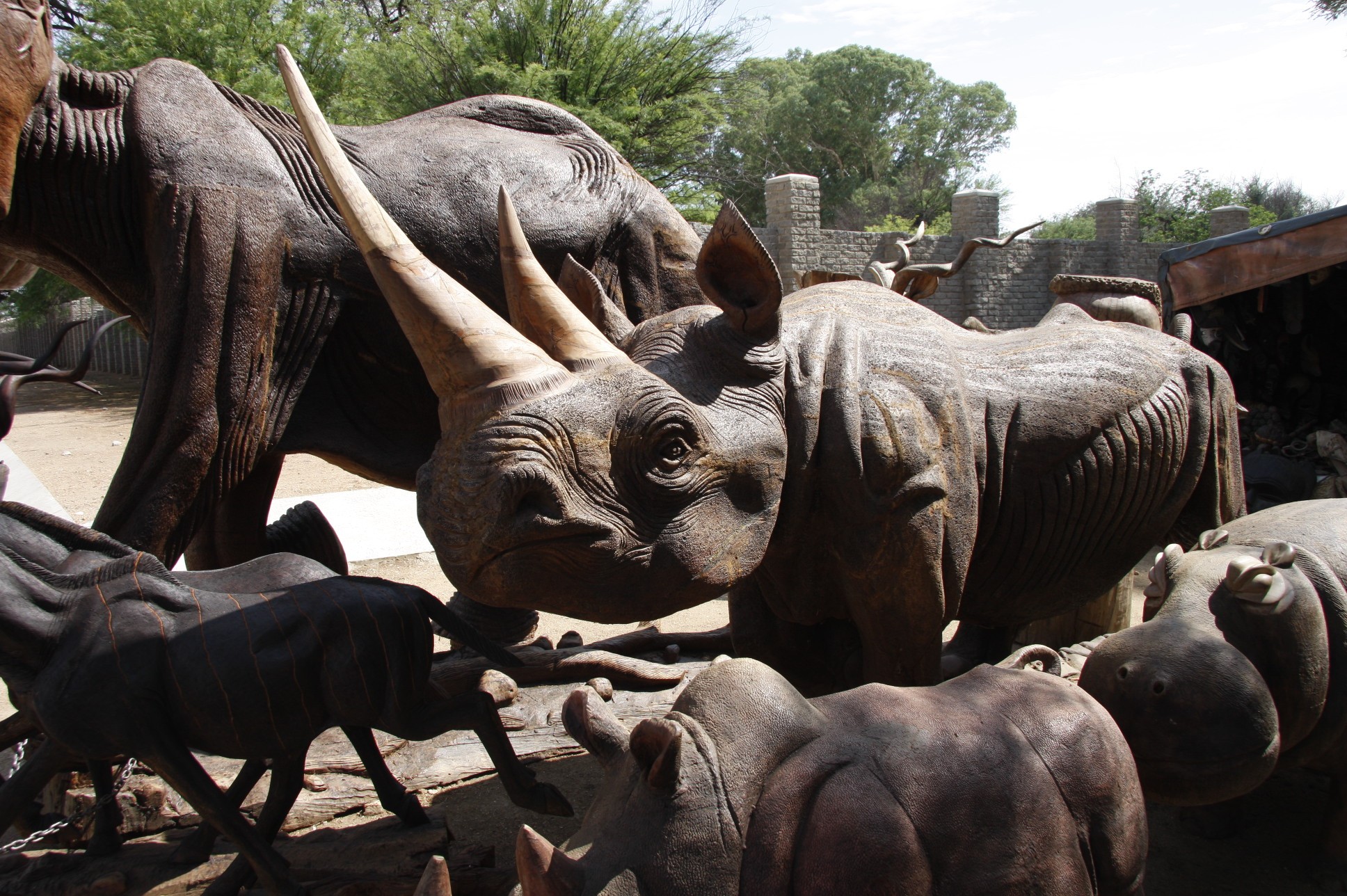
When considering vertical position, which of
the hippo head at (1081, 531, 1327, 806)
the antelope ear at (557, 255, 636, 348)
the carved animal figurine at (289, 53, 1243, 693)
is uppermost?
the antelope ear at (557, 255, 636, 348)

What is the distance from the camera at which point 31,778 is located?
2188 mm

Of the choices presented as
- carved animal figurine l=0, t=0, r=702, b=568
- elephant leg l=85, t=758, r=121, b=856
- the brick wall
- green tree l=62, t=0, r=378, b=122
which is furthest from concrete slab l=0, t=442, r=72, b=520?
the brick wall

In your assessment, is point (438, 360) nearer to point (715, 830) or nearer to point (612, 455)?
point (612, 455)

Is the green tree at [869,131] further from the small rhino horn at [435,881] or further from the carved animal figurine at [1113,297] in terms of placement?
the small rhino horn at [435,881]

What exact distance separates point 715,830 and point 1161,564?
1.44 m

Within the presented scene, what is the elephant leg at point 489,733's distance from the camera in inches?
89.5

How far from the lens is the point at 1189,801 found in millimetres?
1930

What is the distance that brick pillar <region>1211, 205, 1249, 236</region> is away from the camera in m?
17.7

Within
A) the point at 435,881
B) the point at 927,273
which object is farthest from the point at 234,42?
the point at 435,881

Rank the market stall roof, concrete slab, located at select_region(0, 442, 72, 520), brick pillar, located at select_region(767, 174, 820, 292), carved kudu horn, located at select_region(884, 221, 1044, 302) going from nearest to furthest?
the market stall roof
concrete slab, located at select_region(0, 442, 72, 520)
carved kudu horn, located at select_region(884, 221, 1044, 302)
brick pillar, located at select_region(767, 174, 820, 292)

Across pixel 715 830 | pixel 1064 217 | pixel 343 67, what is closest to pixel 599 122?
pixel 343 67

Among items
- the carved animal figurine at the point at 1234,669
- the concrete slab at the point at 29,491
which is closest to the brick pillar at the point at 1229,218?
the carved animal figurine at the point at 1234,669

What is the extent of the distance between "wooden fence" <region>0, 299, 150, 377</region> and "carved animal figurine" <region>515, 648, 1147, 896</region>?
20285 mm

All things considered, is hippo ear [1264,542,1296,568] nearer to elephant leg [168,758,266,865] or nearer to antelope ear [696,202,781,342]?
antelope ear [696,202,781,342]
